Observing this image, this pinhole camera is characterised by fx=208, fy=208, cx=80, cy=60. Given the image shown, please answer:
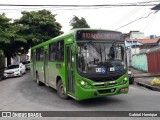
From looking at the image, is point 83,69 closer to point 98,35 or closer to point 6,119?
point 98,35

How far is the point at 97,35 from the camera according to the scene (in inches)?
312

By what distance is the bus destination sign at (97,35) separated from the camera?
7.76 meters

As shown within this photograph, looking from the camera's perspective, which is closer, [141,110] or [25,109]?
[141,110]

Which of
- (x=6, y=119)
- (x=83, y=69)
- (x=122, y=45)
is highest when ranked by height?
(x=122, y=45)

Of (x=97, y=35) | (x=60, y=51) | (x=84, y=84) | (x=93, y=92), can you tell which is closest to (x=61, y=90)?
(x=60, y=51)

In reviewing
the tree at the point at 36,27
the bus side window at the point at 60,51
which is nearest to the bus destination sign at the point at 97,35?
the bus side window at the point at 60,51

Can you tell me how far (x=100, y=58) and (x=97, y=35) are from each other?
0.91m

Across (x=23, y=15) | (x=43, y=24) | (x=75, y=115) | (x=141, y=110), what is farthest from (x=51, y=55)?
(x=23, y=15)

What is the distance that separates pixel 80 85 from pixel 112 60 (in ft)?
5.16

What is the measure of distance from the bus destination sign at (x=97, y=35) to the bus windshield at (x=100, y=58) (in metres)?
0.20

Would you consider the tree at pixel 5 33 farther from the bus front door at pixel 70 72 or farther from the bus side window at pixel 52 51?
the bus front door at pixel 70 72

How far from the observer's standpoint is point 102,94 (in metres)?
7.68

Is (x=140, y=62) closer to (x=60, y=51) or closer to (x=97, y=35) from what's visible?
(x=60, y=51)

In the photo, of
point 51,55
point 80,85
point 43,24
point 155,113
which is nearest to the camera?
point 155,113
